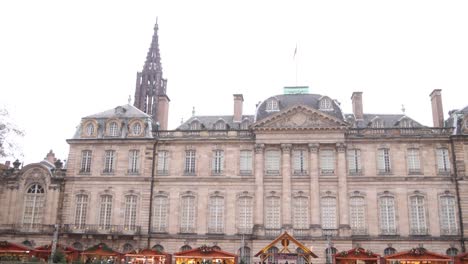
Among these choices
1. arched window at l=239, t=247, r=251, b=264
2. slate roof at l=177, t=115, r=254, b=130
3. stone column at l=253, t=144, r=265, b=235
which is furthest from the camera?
slate roof at l=177, t=115, r=254, b=130

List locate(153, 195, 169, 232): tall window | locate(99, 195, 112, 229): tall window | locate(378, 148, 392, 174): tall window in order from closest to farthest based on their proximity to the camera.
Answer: locate(378, 148, 392, 174): tall window → locate(153, 195, 169, 232): tall window → locate(99, 195, 112, 229): tall window

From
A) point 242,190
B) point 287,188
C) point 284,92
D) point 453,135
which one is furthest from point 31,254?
point 453,135

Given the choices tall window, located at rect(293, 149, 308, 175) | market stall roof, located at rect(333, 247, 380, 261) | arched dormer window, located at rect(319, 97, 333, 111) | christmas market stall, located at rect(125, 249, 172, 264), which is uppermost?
arched dormer window, located at rect(319, 97, 333, 111)

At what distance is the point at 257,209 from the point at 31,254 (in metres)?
16.2

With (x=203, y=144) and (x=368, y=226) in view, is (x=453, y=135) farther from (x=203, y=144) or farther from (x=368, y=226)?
(x=203, y=144)

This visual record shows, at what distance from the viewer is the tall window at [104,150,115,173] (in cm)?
Answer: 3956

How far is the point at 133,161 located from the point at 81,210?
550cm

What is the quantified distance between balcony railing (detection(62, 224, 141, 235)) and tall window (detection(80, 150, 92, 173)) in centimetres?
452

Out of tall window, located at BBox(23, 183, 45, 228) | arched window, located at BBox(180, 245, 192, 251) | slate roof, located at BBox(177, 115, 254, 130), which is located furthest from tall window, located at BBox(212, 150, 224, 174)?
tall window, located at BBox(23, 183, 45, 228)

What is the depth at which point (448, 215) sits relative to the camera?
118 ft

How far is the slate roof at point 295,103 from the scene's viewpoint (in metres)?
39.2

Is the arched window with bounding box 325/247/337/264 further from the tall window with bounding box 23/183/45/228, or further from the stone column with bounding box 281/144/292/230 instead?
the tall window with bounding box 23/183/45/228

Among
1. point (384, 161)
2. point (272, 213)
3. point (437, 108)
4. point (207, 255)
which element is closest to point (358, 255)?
point (272, 213)

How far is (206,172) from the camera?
38719 mm
